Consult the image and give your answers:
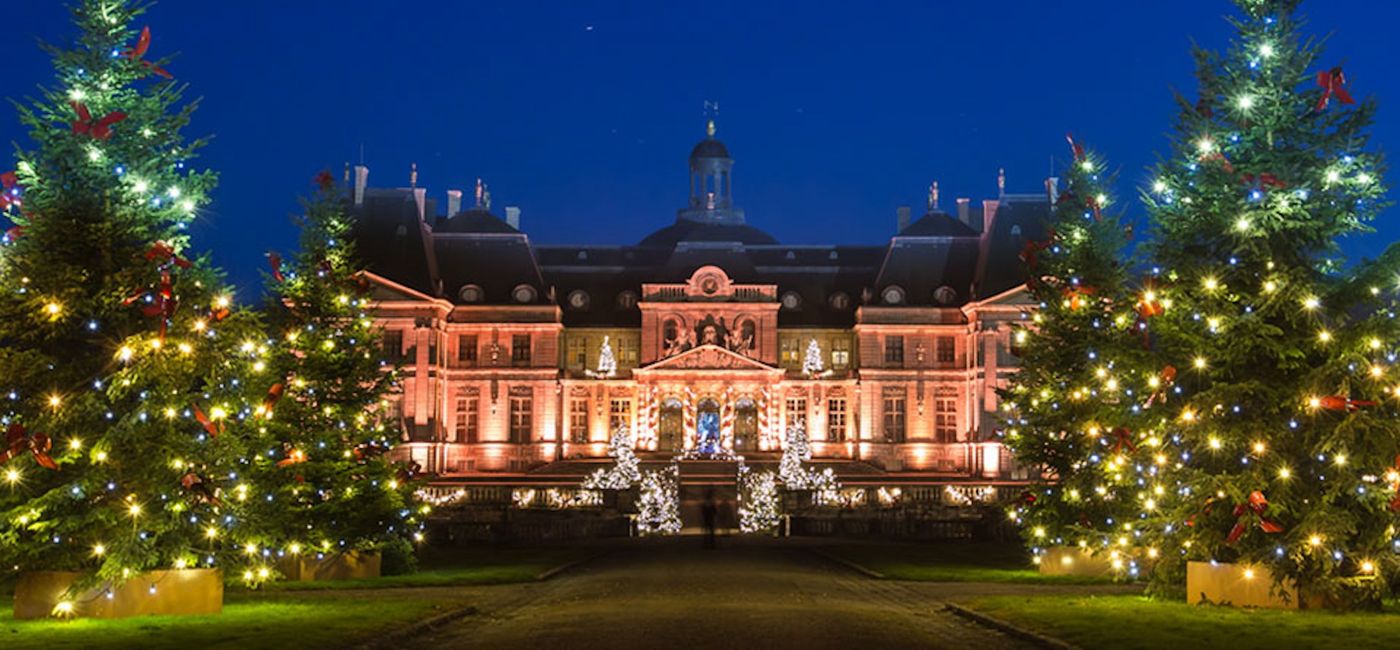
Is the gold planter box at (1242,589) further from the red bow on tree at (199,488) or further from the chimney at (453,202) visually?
the chimney at (453,202)

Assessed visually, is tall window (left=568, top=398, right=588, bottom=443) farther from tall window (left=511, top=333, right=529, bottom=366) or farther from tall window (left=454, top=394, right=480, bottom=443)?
tall window (left=454, top=394, right=480, bottom=443)

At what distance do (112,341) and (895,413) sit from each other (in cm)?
4806

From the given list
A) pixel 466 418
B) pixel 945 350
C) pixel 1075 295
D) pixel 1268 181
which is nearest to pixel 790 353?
pixel 945 350

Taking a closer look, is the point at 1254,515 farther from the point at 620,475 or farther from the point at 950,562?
the point at 620,475

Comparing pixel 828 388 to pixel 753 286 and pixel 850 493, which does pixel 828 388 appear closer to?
pixel 753 286

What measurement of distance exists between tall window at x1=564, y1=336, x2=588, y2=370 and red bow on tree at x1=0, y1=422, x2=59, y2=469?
157 ft

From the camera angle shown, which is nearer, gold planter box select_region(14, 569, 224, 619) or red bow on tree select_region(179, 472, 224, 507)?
gold planter box select_region(14, 569, 224, 619)

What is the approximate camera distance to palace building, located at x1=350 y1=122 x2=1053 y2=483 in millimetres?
60531

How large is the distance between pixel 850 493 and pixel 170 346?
28.1m

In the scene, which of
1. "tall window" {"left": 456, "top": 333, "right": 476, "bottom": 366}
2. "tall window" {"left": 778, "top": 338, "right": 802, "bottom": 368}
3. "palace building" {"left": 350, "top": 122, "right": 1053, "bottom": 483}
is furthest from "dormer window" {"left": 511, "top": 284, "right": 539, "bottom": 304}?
"tall window" {"left": 778, "top": 338, "right": 802, "bottom": 368}

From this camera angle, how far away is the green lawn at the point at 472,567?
22.7 meters

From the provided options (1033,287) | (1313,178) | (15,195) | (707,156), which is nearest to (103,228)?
(15,195)

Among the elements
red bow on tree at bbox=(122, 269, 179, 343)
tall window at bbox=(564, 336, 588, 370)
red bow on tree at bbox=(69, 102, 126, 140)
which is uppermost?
red bow on tree at bbox=(69, 102, 126, 140)

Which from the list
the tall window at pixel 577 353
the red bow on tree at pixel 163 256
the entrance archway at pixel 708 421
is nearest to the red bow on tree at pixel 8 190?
the red bow on tree at pixel 163 256
